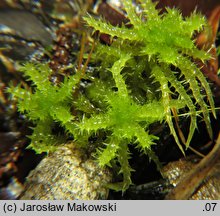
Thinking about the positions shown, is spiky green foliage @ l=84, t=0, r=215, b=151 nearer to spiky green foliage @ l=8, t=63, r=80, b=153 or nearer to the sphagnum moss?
the sphagnum moss

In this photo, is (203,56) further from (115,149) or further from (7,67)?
(7,67)

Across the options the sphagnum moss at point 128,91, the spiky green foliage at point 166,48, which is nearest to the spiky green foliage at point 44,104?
the sphagnum moss at point 128,91

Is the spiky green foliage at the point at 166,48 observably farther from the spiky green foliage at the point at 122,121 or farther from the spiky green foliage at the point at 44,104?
the spiky green foliage at the point at 44,104

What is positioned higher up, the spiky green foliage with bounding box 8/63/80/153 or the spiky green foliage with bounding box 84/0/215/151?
Result: the spiky green foliage with bounding box 84/0/215/151

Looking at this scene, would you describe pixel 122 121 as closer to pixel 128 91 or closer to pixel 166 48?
pixel 128 91

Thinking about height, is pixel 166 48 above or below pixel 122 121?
above

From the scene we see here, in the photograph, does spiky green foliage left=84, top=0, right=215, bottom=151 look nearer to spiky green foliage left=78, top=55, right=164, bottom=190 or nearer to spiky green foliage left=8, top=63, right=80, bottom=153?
spiky green foliage left=78, top=55, right=164, bottom=190

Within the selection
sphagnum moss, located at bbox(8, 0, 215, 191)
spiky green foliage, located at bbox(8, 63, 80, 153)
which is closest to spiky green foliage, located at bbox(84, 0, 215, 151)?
sphagnum moss, located at bbox(8, 0, 215, 191)

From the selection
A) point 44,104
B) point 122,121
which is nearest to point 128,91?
point 122,121
